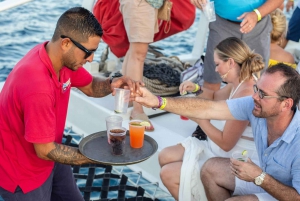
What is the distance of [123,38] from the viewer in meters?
4.23

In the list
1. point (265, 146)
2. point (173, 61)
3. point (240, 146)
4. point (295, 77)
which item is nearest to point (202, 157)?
point (240, 146)

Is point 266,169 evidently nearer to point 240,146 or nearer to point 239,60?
point 240,146

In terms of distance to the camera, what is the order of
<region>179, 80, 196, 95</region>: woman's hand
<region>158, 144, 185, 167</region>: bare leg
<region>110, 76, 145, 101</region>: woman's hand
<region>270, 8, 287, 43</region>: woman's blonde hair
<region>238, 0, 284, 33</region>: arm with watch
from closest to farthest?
<region>110, 76, 145, 101</region>: woman's hand → <region>158, 144, 185, 167</region>: bare leg → <region>179, 80, 196, 95</region>: woman's hand → <region>238, 0, 284, 33</region>: arm with watch → <region>270, 8, 287, 43</region>: woman's blonde hair

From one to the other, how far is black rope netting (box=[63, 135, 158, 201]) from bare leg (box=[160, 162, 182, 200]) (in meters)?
0.54

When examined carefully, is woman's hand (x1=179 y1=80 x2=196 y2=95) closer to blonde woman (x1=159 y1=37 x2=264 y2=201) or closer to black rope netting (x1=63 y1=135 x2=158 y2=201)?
blonde woman (x1=159 y1=37 x2=264 y2=201)

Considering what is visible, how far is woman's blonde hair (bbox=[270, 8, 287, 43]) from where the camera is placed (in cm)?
454

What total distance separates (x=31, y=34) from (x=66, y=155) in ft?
24.8

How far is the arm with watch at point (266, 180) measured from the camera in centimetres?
247

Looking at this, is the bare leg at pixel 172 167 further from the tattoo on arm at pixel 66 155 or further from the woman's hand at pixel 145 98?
the tattoo on arm at pixel 66 155

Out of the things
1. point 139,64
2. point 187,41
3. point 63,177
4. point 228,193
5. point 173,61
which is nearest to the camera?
point 63,177

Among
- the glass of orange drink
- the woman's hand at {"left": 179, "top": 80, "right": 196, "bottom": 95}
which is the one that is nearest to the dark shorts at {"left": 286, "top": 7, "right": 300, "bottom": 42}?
the woman's hand at {"left": 179, "top": 80, "right": 196, "bottom": 95}

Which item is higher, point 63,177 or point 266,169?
point 266,169

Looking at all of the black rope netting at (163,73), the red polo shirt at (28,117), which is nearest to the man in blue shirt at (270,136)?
the red polo shirt at (28,117)

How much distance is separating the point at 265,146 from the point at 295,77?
1.38 ft
